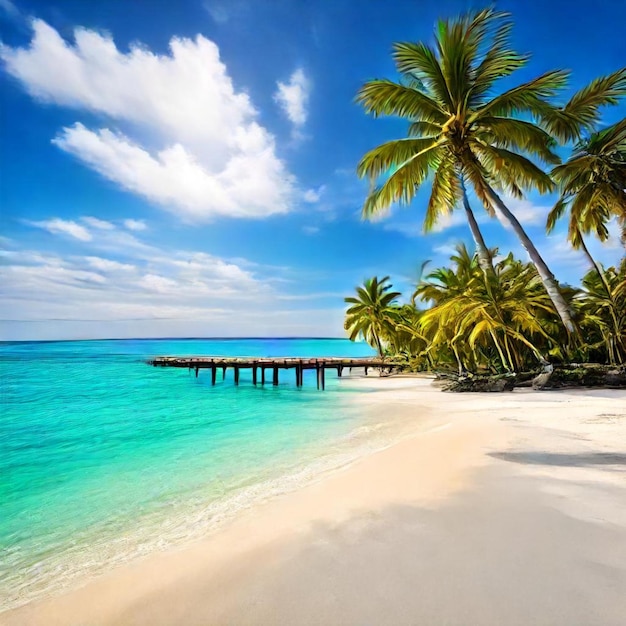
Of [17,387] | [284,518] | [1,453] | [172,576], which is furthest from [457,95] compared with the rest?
[17,387]

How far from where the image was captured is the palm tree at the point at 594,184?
12266 mm

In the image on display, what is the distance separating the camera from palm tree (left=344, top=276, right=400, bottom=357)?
31.5 m

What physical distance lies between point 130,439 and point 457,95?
1494cm

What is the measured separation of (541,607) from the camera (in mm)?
1967

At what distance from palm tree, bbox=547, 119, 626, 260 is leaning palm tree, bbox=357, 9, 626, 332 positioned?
1.12 metres

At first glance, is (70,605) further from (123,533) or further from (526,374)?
(526,374)

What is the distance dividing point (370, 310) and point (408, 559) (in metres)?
29.9

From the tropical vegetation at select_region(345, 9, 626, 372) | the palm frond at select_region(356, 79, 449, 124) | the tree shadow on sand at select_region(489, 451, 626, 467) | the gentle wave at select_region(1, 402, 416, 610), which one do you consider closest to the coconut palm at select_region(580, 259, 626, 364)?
the tropical vegetation at select_region(345, 9, 626, 372)

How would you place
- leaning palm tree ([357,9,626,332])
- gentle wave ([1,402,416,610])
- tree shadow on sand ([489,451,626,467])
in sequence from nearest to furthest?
gentle wave ([1,402,416,610]) < tree shadow on sand ([489,451,626,467]) < leaning palm tree ([357,9,626,332])

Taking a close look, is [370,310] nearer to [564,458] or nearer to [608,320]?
[608,320]

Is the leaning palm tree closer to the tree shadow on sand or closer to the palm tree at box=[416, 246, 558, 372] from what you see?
the palm tree at box=[416, 246, 558, 372]

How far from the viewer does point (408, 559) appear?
2543mm

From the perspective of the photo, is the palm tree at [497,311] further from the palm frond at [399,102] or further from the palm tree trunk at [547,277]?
the palm frond at [399,102]

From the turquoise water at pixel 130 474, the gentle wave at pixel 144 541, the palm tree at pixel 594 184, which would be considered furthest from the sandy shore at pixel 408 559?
the palm tree at pixel 594 184
